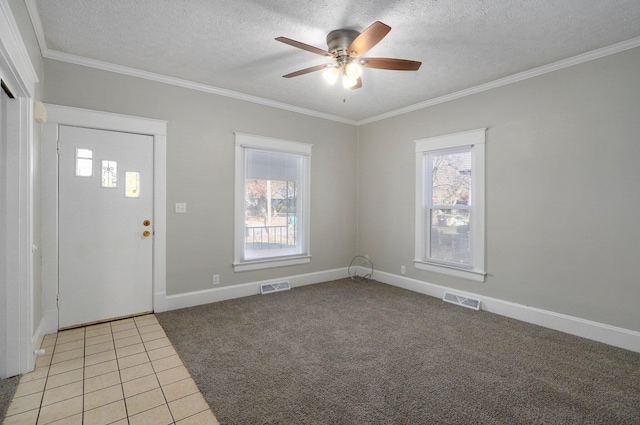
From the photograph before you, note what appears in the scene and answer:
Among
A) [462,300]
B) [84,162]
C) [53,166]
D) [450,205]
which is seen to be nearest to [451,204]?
[450,205]

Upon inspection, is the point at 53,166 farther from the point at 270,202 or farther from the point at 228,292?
the point at 270,202

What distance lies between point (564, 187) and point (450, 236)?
55.0 inches

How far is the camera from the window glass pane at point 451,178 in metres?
4.04

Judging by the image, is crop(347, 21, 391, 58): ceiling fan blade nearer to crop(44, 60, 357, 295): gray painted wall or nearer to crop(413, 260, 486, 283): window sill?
crop(44, 60, 357, 295): gray painted wall

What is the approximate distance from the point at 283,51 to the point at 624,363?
3.99m

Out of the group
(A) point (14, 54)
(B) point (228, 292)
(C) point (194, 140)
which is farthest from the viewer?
(B) point (228, 292)

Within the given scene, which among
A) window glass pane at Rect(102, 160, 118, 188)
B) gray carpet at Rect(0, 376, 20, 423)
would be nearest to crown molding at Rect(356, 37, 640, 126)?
window glass pane at Rect(102, 160, 118, 188)

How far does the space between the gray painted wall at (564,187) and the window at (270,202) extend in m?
2.06

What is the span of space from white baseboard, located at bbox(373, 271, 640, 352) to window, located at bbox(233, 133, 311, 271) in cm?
216

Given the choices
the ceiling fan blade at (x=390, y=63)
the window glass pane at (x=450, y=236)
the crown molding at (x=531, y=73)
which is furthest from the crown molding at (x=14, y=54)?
the window glass pane at (x=450, y=236)

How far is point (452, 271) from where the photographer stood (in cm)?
412

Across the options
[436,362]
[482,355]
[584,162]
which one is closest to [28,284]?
[436,362]

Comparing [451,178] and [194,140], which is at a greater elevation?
[194,140]

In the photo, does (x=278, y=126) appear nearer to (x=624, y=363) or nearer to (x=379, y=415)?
(x=379, y=415)
